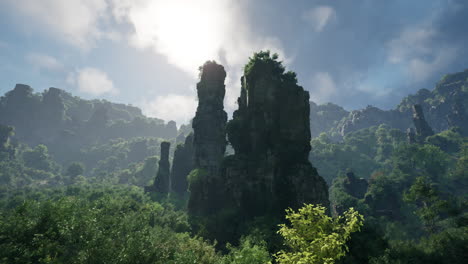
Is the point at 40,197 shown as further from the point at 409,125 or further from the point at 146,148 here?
the point at 409,125

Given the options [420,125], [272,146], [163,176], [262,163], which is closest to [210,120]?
[262,163]

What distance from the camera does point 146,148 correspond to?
7820 inches

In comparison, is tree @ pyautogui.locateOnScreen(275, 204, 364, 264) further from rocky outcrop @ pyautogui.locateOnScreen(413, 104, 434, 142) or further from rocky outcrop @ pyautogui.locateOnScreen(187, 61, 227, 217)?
rocky outcrop @ pyautogui.locateOnScreen(413, 104, 434, 142)

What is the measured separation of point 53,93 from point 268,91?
21446 centimetres

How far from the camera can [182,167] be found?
89312 millimetres

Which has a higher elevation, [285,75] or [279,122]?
[285,75]

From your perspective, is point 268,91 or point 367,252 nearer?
point 367,252

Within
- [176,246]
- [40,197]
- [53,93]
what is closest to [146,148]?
[53,93]

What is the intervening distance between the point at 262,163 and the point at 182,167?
51.9m

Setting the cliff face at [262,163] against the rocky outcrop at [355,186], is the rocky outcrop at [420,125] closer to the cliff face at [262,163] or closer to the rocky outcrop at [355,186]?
the rocky outcrop at [355,186]

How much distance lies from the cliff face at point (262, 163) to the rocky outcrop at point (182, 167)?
110 ft

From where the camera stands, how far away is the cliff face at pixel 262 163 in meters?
39.7

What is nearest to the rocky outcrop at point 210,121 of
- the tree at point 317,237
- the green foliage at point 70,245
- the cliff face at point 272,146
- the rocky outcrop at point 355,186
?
the cliff face at point 272,146

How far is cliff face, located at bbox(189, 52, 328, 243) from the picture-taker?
39656 millimetres
